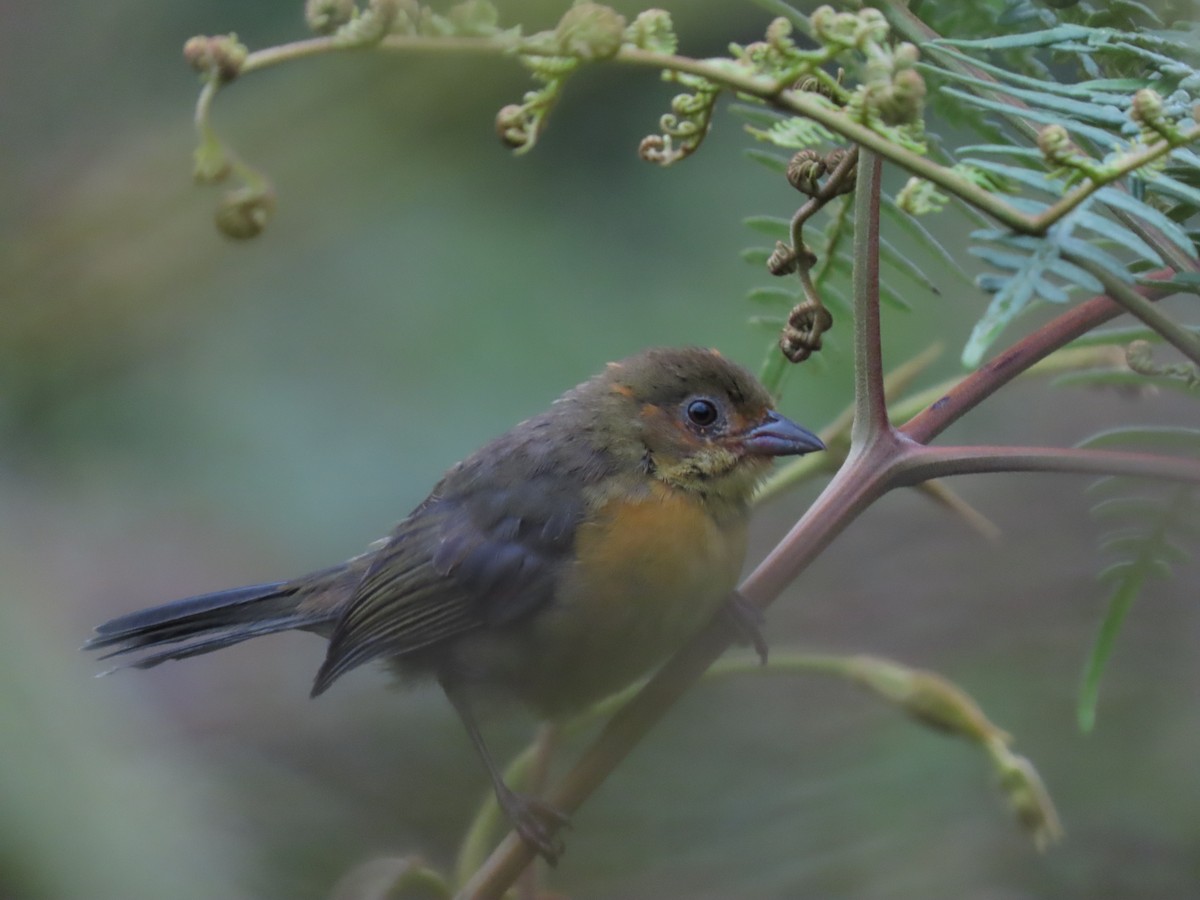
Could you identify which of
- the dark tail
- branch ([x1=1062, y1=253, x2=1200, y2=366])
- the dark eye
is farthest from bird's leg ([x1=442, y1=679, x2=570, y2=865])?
branch ([x1=1062, y1=253, x2=1200, y2=366])

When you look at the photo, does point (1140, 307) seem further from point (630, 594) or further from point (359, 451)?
point (359, 451)

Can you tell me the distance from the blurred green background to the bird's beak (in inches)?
39.3

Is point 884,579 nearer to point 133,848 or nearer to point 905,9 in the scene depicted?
point 133,848

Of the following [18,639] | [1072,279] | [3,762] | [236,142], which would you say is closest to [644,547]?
[1072,279]

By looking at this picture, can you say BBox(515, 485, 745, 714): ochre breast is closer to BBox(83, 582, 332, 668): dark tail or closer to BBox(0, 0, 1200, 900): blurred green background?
BBox(83, 582, 332, 668): dark tail

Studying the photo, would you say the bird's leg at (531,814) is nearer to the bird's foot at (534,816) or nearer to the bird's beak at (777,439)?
the bird's foot at (534,816)

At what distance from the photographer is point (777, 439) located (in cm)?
210

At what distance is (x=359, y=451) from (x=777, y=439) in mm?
2142

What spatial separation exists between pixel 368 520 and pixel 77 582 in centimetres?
141

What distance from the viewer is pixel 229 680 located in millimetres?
4754

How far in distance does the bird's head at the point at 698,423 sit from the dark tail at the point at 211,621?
71 centimetres

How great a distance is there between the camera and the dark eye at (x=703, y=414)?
7.22 feet

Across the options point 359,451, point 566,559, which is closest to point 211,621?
point 566,559

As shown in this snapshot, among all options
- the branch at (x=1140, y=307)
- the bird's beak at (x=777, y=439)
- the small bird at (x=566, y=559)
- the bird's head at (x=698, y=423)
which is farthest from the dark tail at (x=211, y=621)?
the branch at (x=1140, y=307)
